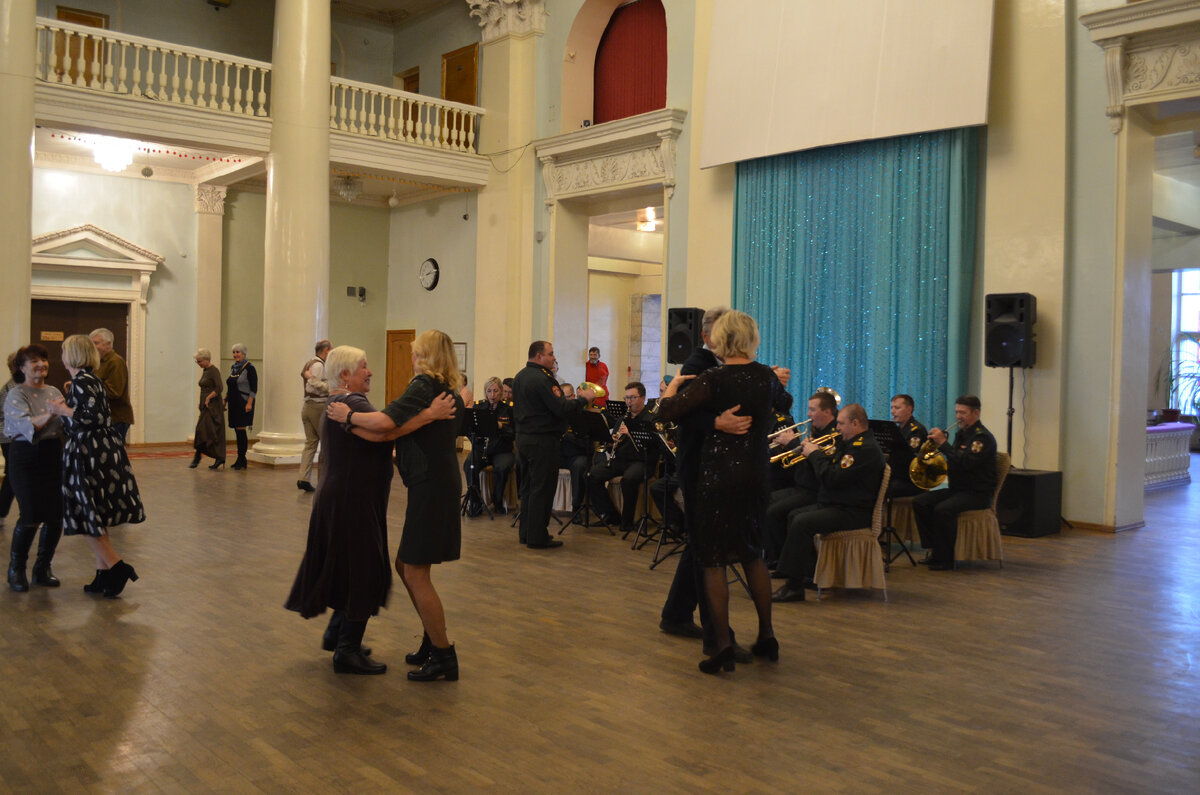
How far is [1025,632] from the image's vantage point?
5.64m

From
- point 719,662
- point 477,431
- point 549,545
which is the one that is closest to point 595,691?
point 719,662

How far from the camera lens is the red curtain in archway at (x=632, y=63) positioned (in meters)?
14.4

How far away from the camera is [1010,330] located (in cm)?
932

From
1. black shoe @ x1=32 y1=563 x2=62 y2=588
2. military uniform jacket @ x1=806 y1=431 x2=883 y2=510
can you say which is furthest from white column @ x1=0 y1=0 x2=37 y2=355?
military uniform jacket @ x1=806 y1=431 x2=883 y2=510

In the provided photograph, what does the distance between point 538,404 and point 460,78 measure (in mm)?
10418

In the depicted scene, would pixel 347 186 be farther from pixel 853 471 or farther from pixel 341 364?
pixel 341 364

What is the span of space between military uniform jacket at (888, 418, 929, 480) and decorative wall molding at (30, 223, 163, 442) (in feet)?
38.5

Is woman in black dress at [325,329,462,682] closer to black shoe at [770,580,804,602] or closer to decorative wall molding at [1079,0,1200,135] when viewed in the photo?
black shoe at [770,580,804,602]

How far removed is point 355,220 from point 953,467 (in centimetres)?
1356

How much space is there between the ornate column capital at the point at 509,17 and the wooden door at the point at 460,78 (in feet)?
1.81

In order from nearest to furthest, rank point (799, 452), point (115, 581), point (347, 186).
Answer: point (115, 581) < point (799, 452) < point (347, 186)

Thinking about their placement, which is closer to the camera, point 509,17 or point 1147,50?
point 1147,50

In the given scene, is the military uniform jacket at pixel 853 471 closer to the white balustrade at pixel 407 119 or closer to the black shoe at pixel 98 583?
the black shoe at pixel 98 583

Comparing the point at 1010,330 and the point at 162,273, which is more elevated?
the point at 162,273
